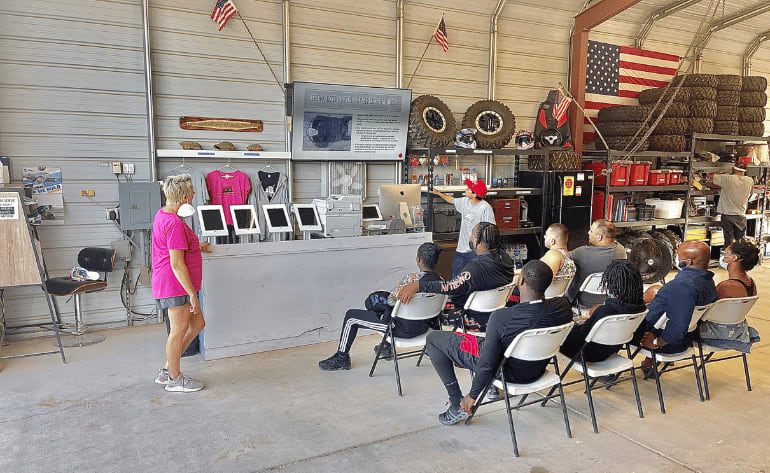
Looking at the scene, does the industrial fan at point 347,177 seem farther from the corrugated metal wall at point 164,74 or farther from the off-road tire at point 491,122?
the off-road tire at point 491,122

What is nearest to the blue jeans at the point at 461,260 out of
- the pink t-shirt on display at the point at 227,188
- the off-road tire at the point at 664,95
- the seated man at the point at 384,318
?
the seated man at the point at 384,318

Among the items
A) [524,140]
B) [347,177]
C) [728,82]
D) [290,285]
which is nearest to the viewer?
[290,285]

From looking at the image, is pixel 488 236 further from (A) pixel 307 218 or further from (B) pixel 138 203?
(B) pixel 138 203

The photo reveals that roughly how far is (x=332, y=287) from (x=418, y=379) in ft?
4.36

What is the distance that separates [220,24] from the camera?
575 centimetres

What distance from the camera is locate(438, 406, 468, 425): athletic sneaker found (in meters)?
3.32

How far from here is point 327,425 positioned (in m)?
3.38

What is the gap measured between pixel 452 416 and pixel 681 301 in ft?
5.36

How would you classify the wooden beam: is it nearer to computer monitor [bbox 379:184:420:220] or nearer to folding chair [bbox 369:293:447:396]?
computer monitor [bbox 379:184:420:220]

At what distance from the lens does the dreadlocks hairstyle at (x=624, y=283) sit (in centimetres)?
328

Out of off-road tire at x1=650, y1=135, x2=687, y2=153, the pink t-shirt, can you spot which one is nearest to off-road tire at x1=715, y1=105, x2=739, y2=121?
off-road tire at x1=650, y1=135, x2=687, y2=153

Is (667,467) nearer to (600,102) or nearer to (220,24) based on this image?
(220,24)

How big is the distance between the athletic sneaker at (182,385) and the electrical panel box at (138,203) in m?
2.13

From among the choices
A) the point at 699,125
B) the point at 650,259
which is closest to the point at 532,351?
the point at 650,259
